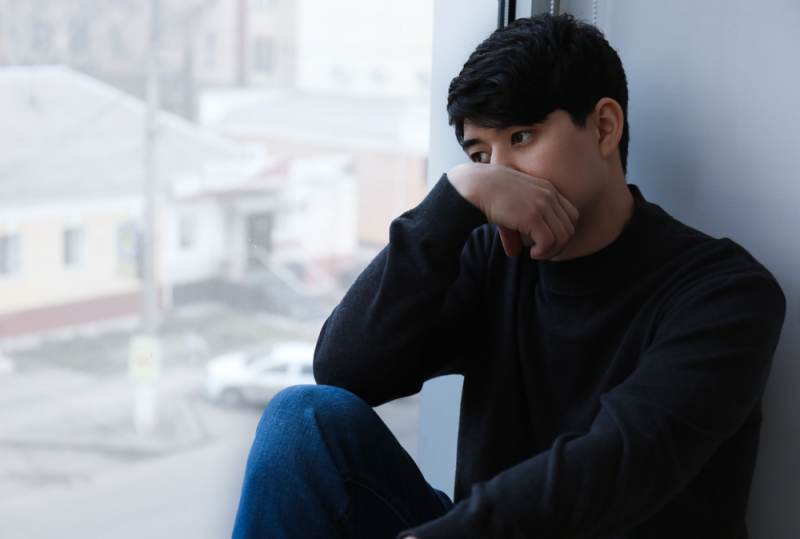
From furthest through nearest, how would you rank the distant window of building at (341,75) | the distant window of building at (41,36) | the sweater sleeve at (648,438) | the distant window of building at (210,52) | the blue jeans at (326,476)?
the distant window of building at (341,75)
the distant window of building at (210,52)
the distant window of building at (41,36)
the blue jeans at (326,476)
the sweater sleeve at (648,438)

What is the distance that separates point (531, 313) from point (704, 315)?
0.84 ft

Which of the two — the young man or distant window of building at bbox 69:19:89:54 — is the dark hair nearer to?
the young man

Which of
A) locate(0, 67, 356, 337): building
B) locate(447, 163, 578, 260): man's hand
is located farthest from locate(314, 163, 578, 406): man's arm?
locate(0, 67, 356, 337): building

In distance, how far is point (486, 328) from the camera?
48.2 inches

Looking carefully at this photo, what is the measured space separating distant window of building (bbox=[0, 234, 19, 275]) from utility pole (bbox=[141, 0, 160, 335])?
182 millimetres

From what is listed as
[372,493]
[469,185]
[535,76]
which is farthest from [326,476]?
[535,76]

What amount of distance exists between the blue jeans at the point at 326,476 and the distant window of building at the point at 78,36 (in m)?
0.58

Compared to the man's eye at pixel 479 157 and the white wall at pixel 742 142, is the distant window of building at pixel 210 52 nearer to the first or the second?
the man's eye at pixel 479 157

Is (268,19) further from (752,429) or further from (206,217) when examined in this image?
(752,429)

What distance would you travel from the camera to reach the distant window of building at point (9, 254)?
1.35 meters

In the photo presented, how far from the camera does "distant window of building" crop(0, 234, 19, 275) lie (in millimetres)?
1346

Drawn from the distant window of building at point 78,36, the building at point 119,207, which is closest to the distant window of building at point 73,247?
the building at point 119,207

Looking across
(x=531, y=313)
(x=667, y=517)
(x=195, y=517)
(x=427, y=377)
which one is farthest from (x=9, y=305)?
(x=667, y=517)

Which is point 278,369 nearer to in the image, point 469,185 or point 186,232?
point 186,232
